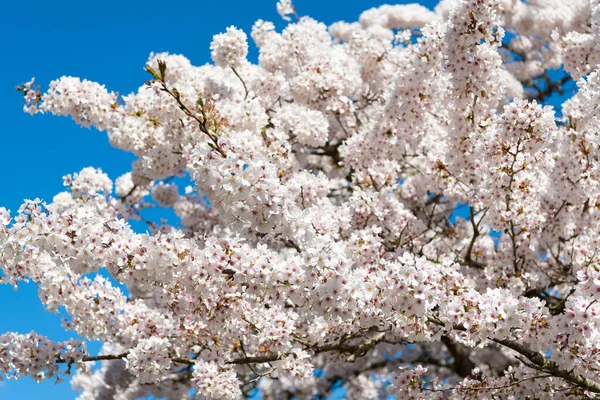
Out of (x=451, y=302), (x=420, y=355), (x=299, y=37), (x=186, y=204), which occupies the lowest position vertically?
(x=451, y=302)

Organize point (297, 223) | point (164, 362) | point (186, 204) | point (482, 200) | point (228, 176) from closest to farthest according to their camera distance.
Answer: point (228, 176)
point (297, 223)
point (164, 362)
point (482, 200)
point (186, 204)

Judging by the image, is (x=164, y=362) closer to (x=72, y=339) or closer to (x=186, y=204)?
(x=72, y=339)

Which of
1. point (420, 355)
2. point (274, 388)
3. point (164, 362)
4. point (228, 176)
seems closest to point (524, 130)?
point (228, 176)

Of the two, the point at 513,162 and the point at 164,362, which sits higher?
the point at 513,162

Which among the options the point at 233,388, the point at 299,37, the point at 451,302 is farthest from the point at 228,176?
the point at 299,37

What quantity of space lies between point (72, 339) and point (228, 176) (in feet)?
11.2

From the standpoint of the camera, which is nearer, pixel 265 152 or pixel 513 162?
pixel 513 162

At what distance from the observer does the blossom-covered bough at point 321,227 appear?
5.15 metres

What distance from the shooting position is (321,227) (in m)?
A: 6.77

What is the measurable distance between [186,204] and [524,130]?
302 inches

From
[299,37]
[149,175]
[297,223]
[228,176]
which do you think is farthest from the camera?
[299,37]

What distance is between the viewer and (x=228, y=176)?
195 inches

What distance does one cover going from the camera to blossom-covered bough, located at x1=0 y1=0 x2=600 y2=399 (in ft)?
16.9

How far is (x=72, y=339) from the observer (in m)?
6.99
